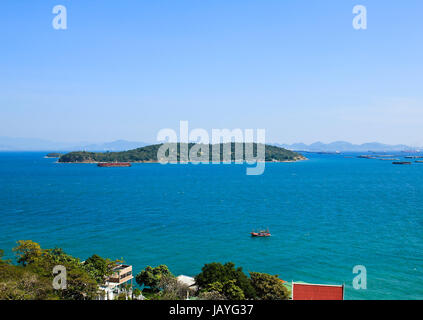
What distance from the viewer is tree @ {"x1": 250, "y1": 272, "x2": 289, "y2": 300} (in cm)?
1427

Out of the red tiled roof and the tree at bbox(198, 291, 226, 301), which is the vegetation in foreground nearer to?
the tree at bbox(198, 291, 226, 301)

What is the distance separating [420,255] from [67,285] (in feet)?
72.6

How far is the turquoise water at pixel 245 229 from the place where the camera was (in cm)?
2036

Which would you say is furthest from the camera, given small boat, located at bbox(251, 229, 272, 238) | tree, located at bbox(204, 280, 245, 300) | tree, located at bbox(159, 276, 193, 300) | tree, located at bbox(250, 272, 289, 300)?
small boat, located at bbox(251, 229, 272, 238)

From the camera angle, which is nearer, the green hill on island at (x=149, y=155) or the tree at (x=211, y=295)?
the tree at (x=211, y=295)

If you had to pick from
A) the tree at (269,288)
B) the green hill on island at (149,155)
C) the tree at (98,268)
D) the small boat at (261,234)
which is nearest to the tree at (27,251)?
the tree at (98,268)

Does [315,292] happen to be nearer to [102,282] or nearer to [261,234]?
[102,282]

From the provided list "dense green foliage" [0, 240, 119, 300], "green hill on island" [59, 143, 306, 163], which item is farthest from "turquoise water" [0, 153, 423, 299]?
"green hill on island" [59, 143, 306, 163]

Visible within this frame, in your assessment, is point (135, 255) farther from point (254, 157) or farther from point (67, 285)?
point (254, 157)

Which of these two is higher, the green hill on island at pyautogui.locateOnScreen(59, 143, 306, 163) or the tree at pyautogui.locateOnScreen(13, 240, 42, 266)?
the green hill on island at pyautogui.locateOnScreen(59, 143, 306, 163)

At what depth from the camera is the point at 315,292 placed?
1348cm

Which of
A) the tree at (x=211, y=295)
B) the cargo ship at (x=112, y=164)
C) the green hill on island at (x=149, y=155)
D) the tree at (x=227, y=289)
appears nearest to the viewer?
the tree at (x=211, y=295)

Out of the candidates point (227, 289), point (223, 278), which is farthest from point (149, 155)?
point (227, 289)

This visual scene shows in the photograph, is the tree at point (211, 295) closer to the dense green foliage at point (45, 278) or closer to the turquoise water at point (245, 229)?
the dense green foliage at point (45, 278)
